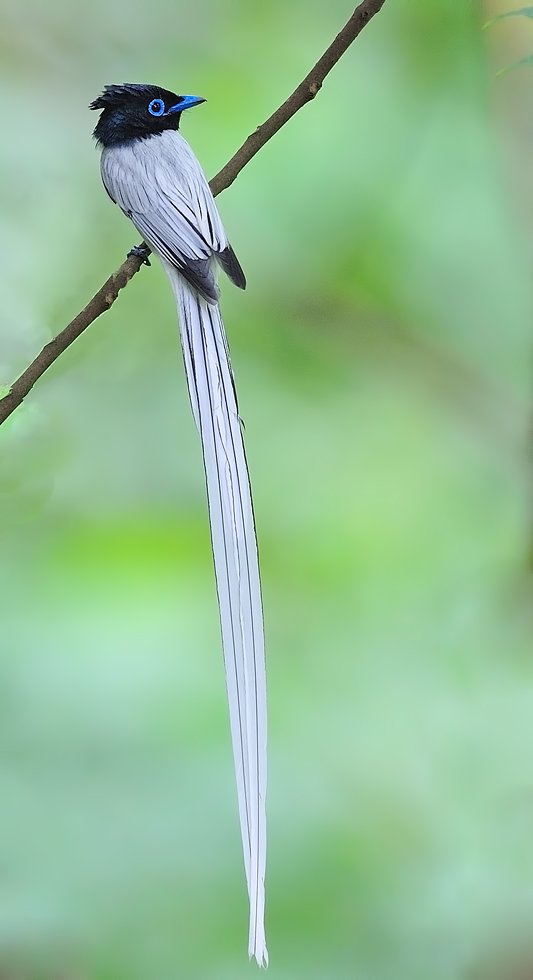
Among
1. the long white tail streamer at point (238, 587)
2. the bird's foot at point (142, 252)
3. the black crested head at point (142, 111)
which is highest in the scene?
the black crested head at point (142, 111)

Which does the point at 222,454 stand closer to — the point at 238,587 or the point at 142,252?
the point at 238,587

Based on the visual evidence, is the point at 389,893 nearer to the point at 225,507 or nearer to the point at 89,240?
the point at 225,507

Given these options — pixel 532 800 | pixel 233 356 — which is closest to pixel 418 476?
pixel 233 356

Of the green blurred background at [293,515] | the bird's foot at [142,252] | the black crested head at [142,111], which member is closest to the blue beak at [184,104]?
the black crested head at [142,111]

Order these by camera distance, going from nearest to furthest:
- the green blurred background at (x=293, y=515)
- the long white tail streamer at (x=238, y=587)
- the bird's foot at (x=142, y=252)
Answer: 1. the long white tail streamer at (x=238, y=587)
2. the bird's foot at (x=142, y=252)
3. the green blurred background at (x=293, y=515)

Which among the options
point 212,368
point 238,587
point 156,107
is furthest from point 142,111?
point 238,587

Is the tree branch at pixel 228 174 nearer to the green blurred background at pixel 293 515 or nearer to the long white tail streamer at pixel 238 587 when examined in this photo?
the long white tail streamer at pixel 238 587

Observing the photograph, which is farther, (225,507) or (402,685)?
(402,685)
